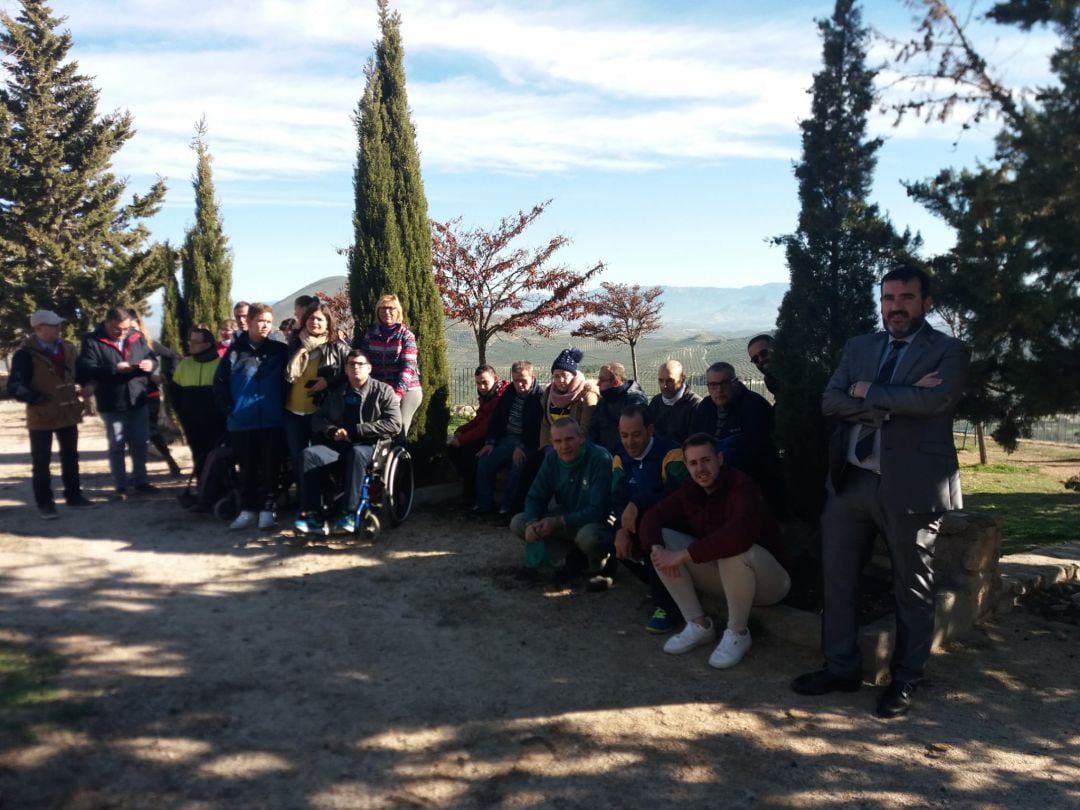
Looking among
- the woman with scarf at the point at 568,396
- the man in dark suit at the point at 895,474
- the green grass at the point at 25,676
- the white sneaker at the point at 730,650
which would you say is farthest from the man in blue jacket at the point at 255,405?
the man in dark suit at the point at 895,474

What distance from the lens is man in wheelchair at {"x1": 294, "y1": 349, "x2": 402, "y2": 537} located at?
6.27 meters

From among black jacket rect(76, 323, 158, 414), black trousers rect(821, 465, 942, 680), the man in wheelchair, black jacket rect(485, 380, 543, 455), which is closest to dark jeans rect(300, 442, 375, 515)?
the man in wheelchair

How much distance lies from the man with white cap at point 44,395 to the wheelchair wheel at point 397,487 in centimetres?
297

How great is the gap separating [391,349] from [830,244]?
3.76 m

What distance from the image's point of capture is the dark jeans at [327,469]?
6.25 m

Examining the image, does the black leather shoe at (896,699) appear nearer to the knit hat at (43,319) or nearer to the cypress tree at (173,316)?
the knit hat at (43,319)

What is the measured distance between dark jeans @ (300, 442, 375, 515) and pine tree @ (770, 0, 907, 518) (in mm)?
3057

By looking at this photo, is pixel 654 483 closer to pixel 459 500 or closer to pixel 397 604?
pixel 397 604

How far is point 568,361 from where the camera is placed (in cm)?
696

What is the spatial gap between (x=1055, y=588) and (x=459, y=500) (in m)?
4.85

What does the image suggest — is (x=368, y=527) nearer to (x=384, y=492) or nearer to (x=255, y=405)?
(x=384, y=492)

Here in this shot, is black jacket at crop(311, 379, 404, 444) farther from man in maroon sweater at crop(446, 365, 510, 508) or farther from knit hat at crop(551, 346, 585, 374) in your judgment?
knit hat at crop(551, 346, 585, 374)

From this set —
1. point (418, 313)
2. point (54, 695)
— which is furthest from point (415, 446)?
point (54, 695)

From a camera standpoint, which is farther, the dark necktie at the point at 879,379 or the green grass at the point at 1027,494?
the green grass at the point at 1027,494
